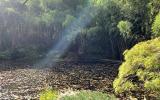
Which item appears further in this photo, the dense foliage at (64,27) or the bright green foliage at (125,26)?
the dense foliage at (64,27)

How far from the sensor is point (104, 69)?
65.0m

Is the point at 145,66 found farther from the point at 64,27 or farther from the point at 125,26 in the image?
the point at 64,27

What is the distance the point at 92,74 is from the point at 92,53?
3161 centimetres

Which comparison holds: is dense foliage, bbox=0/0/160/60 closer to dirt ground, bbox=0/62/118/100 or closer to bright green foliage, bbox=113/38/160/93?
dirt ground, bbox=0/62/118/100

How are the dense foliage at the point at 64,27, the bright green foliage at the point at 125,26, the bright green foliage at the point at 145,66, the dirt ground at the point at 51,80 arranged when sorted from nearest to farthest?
the bright green foliage at the point at 145,66 < the dirt ground at the point at 51,80 < the bright green foliage at the point at 125,26 < the dense foliage at the point at 64,27

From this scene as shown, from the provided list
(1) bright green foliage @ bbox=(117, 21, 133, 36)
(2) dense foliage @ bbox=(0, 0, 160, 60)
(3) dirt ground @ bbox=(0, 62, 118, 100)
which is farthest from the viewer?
(2) dense foliage @ bbox=(0, 0, 160, 60)

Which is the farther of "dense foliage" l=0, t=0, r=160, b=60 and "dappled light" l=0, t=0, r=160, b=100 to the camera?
"dense foliage" l=0, t=0, r=160, b=60

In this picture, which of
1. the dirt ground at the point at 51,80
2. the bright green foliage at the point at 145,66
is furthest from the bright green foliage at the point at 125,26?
A: the bright green foliage at the point at 145,66

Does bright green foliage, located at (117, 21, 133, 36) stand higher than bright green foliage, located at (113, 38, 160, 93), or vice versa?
bright green foliage, located at (117, 21, 133, 36)

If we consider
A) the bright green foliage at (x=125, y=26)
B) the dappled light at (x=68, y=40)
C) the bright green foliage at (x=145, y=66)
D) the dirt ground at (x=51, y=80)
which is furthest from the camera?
the bright green foliage at (x=125, y=26)

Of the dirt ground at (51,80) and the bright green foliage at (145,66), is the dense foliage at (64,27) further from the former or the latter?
the bright green foliage at (145,66)

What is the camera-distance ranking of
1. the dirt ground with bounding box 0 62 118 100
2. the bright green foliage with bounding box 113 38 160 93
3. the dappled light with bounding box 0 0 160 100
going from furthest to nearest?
the dappled light with bounding box 0 0 160 100
the dirt ground with bounding box 0 62 118 100
the bright green foliage with bounding box 113 38 160 93

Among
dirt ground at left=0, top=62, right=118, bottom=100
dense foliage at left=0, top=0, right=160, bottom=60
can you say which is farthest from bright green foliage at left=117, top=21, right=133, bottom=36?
dirt ground at left=0, top=62, right=118, bottom=100

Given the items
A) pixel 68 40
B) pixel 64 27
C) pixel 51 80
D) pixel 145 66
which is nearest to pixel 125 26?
pixel 68 40
